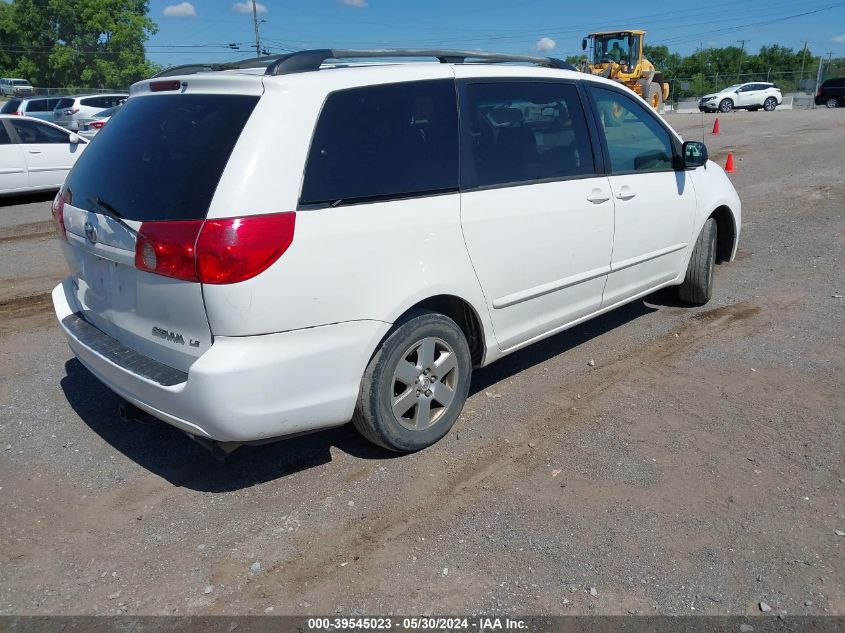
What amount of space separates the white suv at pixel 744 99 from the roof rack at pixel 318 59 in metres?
39.3

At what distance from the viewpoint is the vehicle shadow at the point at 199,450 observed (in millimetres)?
3701

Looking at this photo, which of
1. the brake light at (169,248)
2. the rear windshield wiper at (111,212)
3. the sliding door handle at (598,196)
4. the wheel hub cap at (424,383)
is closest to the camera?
the brake light at (169,248)

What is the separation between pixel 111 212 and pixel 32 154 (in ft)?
35.7

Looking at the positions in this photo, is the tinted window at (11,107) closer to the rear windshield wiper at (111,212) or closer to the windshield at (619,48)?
the windshield at (619,48)

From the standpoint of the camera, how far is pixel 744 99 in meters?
39.7


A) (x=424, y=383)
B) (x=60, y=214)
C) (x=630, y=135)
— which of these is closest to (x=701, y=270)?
(x=630, y=135)

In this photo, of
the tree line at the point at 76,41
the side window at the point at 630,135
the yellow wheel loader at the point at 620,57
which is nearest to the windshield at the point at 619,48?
the yellow wheel loader at the point at 620,57

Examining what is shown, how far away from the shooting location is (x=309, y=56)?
3455mm

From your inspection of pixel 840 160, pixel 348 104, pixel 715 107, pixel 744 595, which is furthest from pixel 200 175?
pixel 715 107

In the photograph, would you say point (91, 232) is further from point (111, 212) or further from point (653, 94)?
point (653, 94)

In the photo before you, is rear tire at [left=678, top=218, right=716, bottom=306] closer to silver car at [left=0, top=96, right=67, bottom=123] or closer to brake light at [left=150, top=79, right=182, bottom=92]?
brake light at [left=150, top=79, right=182, bottom=92]

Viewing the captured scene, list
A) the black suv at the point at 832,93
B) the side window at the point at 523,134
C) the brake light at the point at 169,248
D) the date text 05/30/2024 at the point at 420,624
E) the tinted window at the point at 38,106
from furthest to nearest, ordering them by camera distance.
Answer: the black suv at the point at 832,93 < the tinted window at the point at 38,106 < the side window at the point at 523,134 < the brake light at the point at 169,248 < the date text 05/30/2024 at the point at 420,624

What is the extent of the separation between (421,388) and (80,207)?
6.33ft

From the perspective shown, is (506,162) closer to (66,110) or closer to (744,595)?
(744,595)
